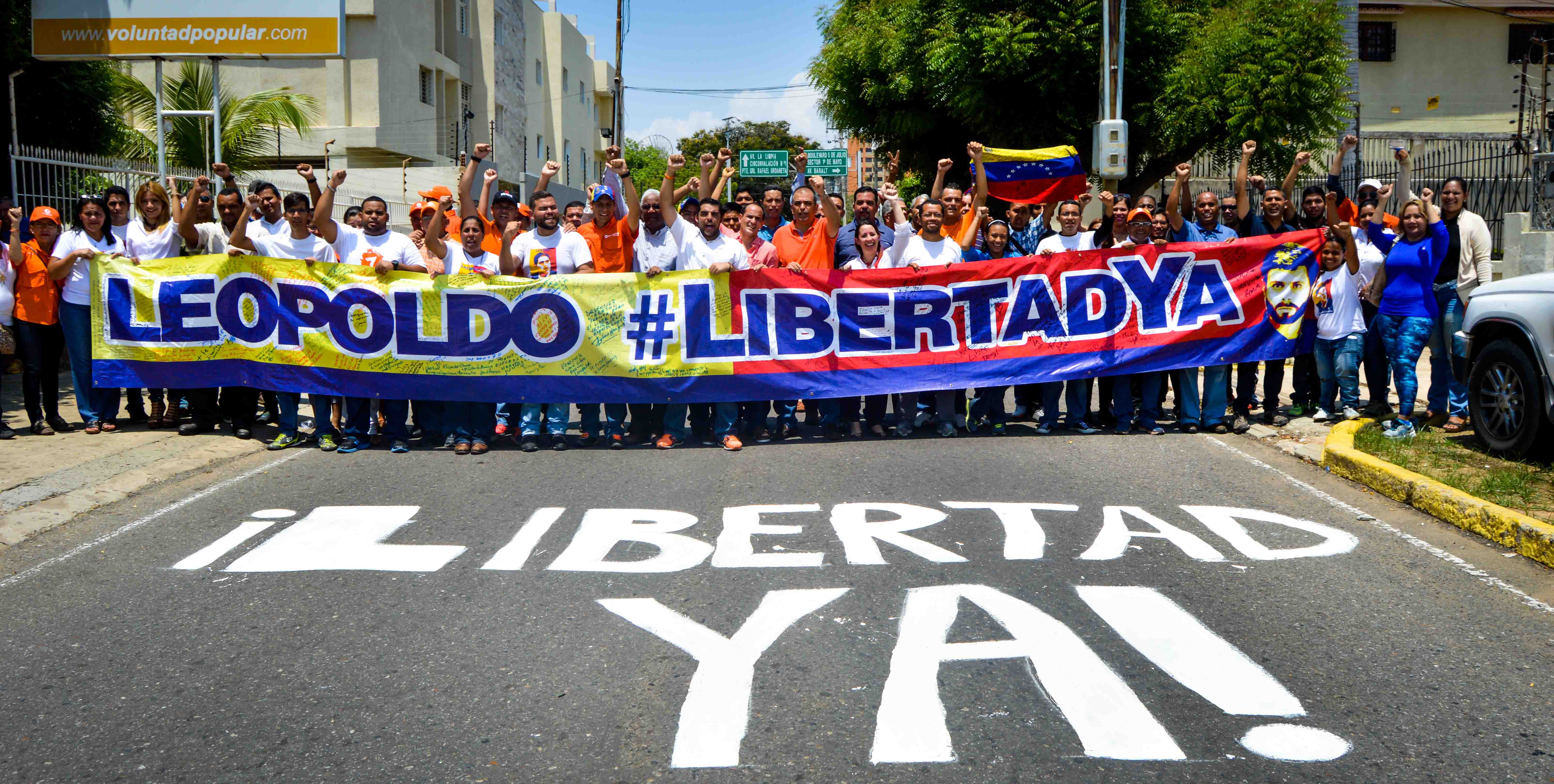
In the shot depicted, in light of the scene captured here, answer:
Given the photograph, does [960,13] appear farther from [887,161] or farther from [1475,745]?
[1475,745]

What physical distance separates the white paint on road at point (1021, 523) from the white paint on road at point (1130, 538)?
8.8 inches

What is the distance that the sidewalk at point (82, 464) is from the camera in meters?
6.91

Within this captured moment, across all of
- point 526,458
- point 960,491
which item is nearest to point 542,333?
point 526,458

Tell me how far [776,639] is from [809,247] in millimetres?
5947

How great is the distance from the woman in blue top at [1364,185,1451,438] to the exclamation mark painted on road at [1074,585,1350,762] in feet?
16.4

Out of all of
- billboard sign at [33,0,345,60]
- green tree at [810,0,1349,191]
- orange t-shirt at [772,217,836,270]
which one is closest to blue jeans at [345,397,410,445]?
orange t-shirt at [772,217,836,270]

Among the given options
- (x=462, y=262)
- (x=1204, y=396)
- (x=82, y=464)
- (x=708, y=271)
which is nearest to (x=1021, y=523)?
(x=708, y=271)

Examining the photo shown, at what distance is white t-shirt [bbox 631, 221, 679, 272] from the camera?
30.7ft

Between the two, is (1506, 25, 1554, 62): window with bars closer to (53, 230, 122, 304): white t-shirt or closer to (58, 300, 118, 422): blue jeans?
(53, 230, 122, 304): white t-shirt

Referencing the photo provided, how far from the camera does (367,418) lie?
9320 mm

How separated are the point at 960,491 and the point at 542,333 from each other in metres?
3.58

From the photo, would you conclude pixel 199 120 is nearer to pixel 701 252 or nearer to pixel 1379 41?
pixel 701 252

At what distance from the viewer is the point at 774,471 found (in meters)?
8.06

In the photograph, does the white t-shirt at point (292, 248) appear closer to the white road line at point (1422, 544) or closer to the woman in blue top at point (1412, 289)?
the white road line at point (1422, 544)
